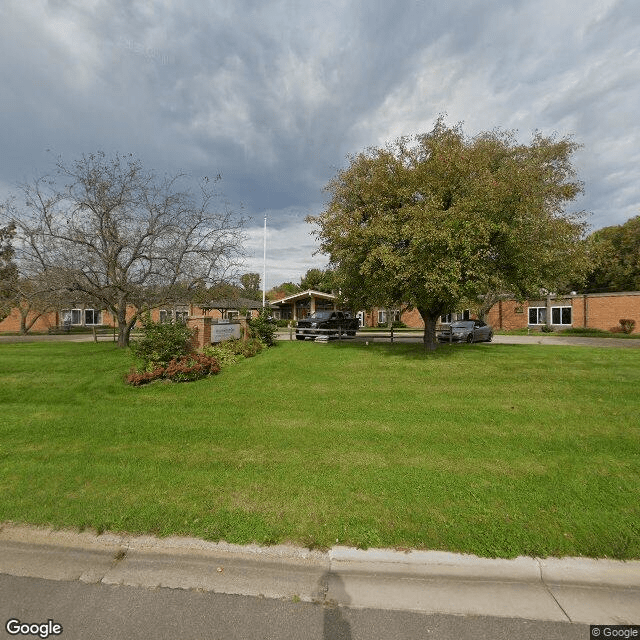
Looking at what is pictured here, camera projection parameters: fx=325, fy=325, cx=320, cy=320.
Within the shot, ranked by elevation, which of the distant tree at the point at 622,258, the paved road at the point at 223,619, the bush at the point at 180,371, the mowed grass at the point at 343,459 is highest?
the distant tree at the point at 622,258

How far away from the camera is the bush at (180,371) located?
8.05 meters

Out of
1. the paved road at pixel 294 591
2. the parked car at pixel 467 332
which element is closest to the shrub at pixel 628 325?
the parked car at pixel 467 332

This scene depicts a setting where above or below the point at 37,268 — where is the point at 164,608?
below

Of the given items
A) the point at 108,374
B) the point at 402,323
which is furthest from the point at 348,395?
the point at 402,323

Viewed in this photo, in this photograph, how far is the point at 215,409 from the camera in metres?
6.43

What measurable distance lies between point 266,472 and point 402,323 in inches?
1450

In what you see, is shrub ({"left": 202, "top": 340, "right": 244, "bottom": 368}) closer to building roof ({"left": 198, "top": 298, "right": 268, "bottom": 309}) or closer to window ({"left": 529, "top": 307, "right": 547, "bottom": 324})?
building roof ({"left": 198, "top": 298, "right": 268, "bottom": 309})

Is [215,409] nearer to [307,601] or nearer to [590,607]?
[307,601]

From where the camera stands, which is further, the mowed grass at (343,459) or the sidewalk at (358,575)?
the mowed grass at (343,459)

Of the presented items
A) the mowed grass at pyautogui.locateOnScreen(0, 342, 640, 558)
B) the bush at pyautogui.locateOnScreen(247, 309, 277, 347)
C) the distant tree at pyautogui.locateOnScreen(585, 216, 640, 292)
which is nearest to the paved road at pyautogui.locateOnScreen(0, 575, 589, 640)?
the mowed grass at pyautogui.locateOnScreen(0, 342, 640, 558)

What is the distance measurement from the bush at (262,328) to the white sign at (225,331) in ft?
2.68

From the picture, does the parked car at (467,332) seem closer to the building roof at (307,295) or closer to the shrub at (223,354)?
the shrub at (223,354)

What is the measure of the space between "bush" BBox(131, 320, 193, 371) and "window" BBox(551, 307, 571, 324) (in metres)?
32.7

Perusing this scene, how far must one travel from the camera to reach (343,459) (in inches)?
173
